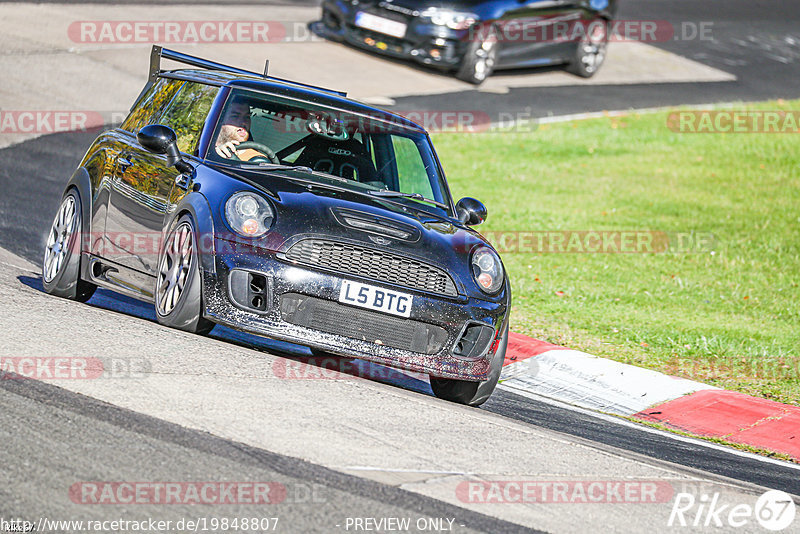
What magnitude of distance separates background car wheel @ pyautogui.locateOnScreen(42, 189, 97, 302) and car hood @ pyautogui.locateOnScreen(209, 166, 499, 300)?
5.36 ft

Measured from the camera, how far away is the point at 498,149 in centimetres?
1811

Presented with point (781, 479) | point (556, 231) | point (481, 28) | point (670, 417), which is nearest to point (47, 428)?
point (781, 479)

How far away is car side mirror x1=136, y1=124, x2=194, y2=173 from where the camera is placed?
7207mm

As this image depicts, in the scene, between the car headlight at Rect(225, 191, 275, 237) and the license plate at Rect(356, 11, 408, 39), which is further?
the license plate at Rect(356, 11, 408, 39)

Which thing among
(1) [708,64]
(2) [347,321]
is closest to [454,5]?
(1) [708,64]

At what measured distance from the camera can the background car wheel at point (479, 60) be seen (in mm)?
19781

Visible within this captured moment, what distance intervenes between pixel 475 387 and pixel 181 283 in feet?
5.96

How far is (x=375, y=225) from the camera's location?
6.82m

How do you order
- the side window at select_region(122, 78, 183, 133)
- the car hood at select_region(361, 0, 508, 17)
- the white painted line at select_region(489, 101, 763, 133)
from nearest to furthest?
the side window at select_region(122, 78, 183, 133), the white painted line at select_region(489, 101, 763, 133), the car hood at select_region(361, 0, 508, 17)

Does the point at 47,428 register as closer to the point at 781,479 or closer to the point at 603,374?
the point at 781,479

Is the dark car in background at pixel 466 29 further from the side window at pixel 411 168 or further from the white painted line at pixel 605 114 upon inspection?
the side window at pixel 411 168

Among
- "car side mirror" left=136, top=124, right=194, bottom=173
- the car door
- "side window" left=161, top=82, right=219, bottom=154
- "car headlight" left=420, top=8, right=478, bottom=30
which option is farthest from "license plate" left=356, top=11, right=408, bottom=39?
"car side mirror" left=136, top=124, right=194, bottom=173

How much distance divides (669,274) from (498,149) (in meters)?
5.72

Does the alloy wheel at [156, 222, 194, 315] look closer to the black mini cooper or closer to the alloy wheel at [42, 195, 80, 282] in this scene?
the black mini cooper
